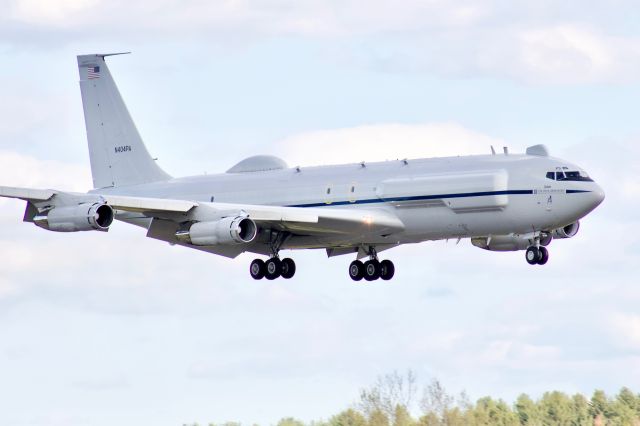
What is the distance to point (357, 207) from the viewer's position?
7675 centimetres

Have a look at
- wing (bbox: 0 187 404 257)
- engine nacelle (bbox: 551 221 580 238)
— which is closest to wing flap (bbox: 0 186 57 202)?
wing (bbox: 0 187 404 257)

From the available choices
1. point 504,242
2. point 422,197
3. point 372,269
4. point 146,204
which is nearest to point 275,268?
point 372,269

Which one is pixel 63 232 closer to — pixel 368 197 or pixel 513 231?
pixel 368 197

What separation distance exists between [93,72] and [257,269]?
17.1 meters

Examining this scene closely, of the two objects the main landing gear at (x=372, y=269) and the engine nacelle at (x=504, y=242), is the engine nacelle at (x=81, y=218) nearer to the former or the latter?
the main landing gear at (x=372, y=269)

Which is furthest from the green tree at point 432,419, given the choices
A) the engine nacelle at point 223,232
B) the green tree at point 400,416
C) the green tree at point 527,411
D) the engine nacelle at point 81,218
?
the green tree at point 527,411

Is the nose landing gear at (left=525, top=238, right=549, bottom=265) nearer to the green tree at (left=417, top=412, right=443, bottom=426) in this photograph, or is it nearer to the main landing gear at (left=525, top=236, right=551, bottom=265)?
the main landing gear at (left=525, top=236, right=551, bottom=265)

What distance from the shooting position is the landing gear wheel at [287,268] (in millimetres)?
79000

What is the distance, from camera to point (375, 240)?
254ft

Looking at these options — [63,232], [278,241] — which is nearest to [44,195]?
[63,232]

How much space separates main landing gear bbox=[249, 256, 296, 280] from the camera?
79.1 m

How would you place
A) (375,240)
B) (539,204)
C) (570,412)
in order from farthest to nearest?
(570,412) < (375,240) < (539,204)

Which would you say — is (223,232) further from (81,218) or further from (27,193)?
(27,193)

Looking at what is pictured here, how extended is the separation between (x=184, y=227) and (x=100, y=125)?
53.5ft
